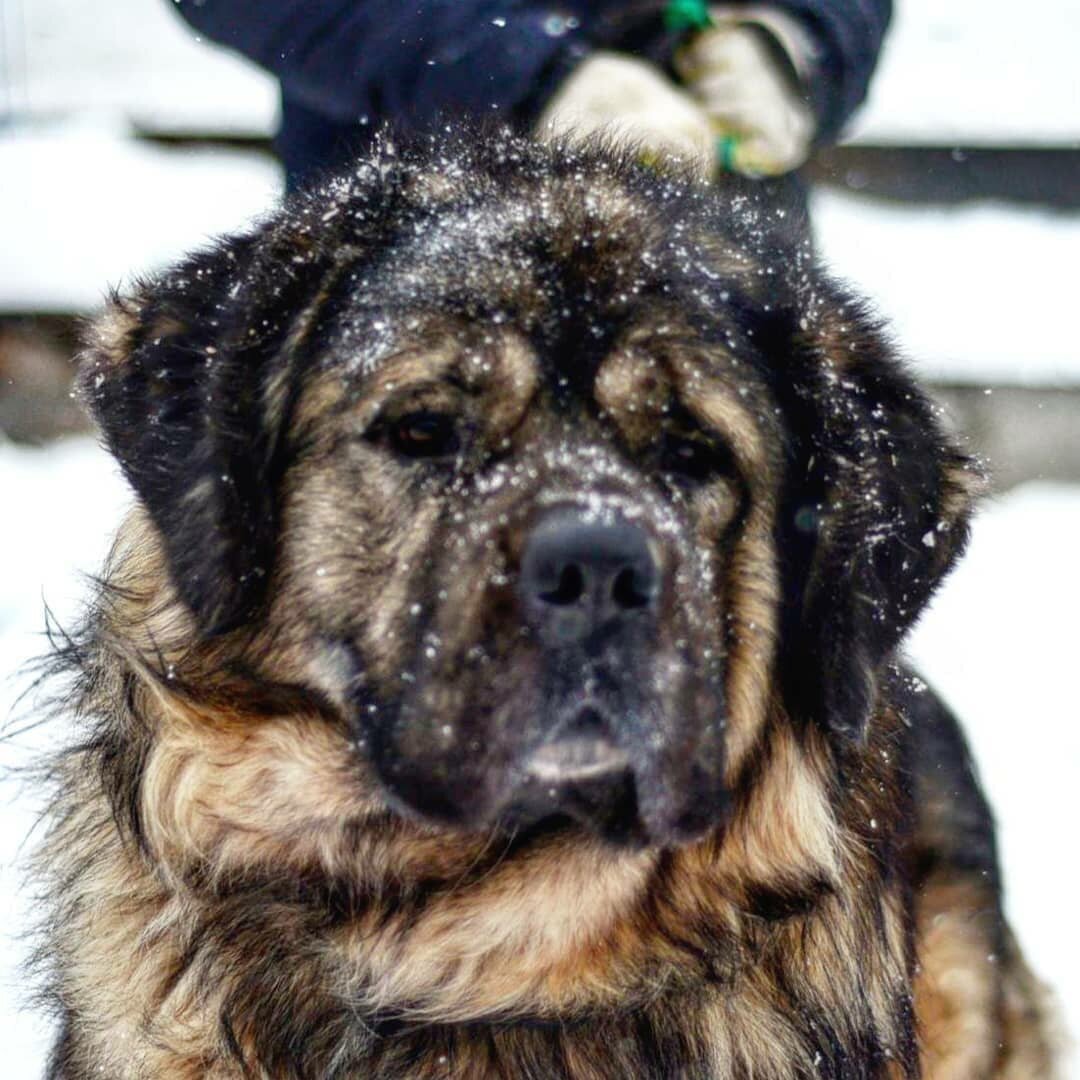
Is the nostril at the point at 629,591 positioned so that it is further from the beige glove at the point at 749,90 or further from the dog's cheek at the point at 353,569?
the beige glove at the point at 749,90

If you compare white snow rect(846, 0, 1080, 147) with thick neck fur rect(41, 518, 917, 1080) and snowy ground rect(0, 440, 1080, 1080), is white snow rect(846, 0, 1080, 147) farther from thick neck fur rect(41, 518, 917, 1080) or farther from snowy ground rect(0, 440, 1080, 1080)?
thick neck fur rect(41, 518, 917, 1080)

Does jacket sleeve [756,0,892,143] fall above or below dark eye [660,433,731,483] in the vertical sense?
above

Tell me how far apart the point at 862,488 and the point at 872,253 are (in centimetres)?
406

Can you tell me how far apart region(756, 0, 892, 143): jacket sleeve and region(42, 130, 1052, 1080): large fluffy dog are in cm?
83

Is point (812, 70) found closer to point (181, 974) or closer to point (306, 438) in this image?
point (306, 438)

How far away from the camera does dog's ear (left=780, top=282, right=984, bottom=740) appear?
7.55 ft

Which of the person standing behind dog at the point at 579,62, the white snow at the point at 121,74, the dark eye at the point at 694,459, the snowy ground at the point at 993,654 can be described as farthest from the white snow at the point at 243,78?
the dark eye at the point at 694,459

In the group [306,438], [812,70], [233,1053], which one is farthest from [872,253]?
[233,1053]

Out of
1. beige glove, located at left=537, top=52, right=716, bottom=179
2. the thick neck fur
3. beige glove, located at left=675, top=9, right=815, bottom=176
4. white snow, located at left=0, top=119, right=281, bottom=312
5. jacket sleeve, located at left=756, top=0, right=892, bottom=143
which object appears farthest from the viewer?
white snow, located at left=0, top=119, right=281, bottom=312

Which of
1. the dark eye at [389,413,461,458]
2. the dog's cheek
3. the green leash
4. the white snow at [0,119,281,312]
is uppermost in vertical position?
the green leash

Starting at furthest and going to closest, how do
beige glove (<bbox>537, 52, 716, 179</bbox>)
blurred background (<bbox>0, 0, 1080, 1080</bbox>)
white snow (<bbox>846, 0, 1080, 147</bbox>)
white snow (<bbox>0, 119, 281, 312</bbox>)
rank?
white snow (<bbox>846, 0, 1080, 147</bbox>) < white snow (<bbox>0, 119, 281, 312</bbox>) < blurred background (<bbox>0, 0, 1080, 1080</bbox>) < beige glove (<bbox>537, 52, 716, 179</bbox>)

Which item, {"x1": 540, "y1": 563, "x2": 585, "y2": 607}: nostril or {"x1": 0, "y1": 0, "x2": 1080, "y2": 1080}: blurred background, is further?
{"x1": 0, "y1": 0, "x2": 1080, "y2": 1080}: blurred background

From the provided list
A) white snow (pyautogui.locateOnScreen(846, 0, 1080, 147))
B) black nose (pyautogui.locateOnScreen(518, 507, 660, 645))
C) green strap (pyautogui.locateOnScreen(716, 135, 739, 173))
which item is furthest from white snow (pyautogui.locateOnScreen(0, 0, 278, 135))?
black nose (pyautogui.locateOnScreen(518, 507, 660, 645))

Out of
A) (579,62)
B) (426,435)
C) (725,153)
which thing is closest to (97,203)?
(579,62)
